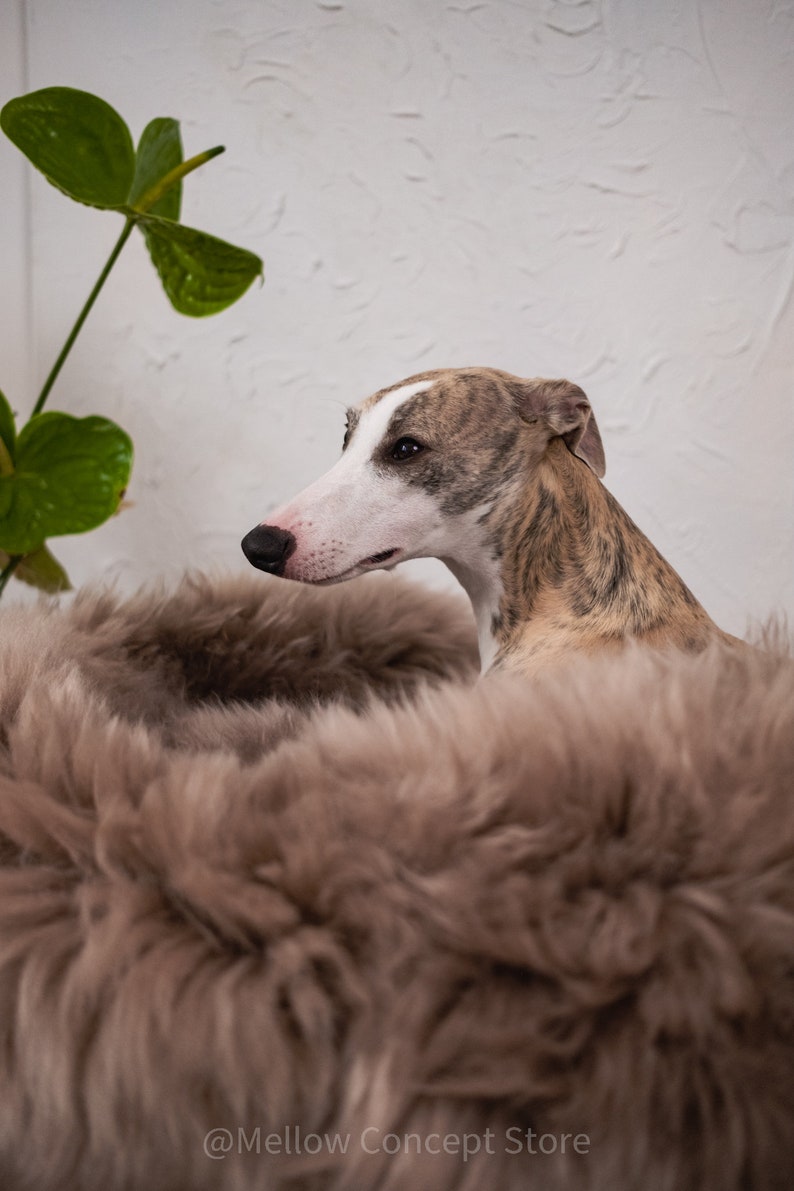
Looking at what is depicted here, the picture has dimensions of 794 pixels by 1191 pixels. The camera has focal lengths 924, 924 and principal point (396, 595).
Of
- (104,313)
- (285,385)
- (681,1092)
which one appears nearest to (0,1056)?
(681,1092)

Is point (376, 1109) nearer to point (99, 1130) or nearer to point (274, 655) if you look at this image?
point (99, 1130)

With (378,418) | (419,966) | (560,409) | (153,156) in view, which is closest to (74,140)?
(153,156)

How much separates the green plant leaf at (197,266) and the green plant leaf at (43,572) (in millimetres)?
367

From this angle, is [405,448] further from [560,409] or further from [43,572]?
[43,572]

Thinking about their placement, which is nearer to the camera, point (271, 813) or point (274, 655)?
point (271, 813)

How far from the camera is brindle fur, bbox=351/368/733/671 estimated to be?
0.73 m

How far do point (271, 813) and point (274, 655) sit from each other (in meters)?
0.49

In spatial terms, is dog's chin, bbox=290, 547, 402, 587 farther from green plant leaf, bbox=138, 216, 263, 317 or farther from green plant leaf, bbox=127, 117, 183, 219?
green plant leaf, bbox=127, 117, 183, 219

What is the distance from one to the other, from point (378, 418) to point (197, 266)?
0.36 meters

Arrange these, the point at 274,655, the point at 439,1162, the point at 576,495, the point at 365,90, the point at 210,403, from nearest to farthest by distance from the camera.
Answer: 1. the point at 439,1162
2. the point at 576,495
3. the point at 274,655
4. the point at 365,90
5. the point at 210,403

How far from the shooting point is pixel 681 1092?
0.35m

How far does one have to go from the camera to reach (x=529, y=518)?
2.48 ft

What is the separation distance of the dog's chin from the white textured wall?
0.67 metres

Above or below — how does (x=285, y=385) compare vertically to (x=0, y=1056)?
above
